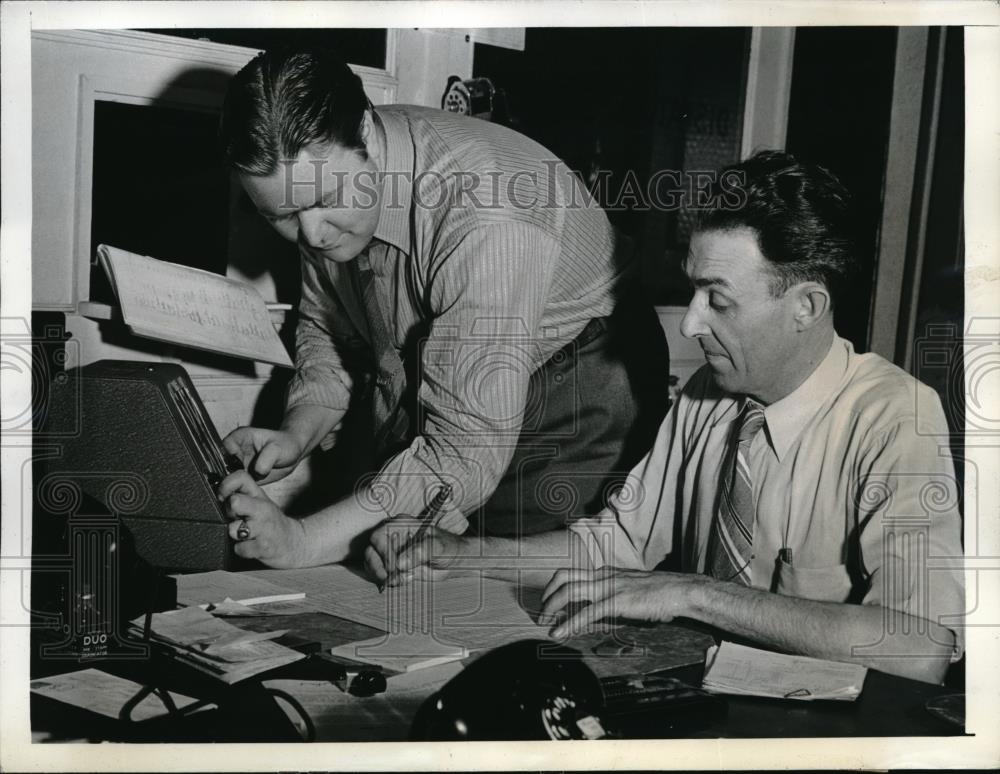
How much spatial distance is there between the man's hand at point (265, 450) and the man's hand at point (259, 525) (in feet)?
0.17

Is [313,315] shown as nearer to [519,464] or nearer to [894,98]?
[519,464]

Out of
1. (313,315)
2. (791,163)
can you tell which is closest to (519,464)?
(313,315)

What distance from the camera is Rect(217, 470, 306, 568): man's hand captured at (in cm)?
138

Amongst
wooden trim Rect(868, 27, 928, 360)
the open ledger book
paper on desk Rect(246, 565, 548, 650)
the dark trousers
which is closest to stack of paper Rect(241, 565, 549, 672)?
paper on desk Rect(246, 565, 548, 650)

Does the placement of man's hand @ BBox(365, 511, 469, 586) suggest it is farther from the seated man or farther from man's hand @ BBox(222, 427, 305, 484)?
man's hand @ BBox(222, 427, 305, 484)

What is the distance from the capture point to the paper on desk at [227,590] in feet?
4.33

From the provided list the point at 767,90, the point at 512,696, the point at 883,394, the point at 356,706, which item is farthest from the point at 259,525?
the point at 767,90

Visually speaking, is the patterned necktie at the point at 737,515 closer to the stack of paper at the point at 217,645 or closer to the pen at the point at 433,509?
the pen at the point at 433,509

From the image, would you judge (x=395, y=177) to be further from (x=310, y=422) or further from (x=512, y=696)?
(x=512, y=696)

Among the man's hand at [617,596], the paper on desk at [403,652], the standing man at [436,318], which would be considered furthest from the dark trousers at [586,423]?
the paper on desk at [403,652]

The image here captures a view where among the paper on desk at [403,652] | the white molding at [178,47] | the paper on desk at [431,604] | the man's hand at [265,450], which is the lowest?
the paper on desk at [403,652]

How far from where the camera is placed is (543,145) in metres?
1.49

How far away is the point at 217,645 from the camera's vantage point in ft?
3.98

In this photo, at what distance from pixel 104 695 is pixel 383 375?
59 cm
